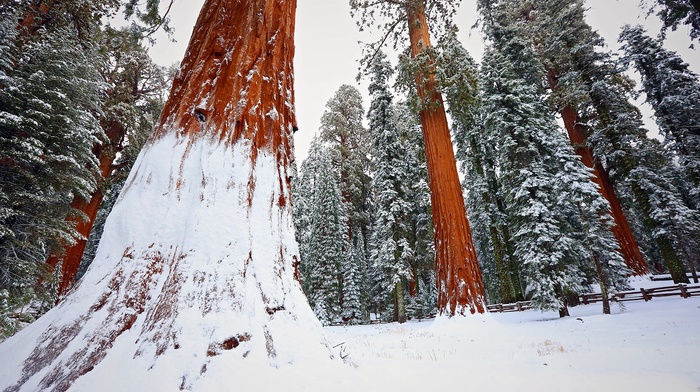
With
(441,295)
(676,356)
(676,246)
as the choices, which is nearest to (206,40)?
(676,356)

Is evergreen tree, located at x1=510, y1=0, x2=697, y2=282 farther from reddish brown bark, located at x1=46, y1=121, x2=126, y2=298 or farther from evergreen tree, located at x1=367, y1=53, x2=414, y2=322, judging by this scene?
reddish brown bark, located at x1=46, y1=121, x2=126, y2=298

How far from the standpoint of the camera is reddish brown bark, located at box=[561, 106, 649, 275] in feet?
62.0

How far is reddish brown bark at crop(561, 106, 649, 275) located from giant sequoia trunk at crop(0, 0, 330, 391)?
21.4 m

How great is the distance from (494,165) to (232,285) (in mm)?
22684

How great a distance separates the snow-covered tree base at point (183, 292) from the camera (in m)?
1.54

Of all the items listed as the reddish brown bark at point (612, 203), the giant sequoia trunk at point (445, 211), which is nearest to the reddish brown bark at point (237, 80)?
the giant sequoia trunk at point (445, 211)

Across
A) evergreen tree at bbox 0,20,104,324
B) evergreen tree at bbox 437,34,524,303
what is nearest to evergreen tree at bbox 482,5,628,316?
evergreen tree at bbox 437,34,524,303

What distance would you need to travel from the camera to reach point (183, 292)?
5.96 feet

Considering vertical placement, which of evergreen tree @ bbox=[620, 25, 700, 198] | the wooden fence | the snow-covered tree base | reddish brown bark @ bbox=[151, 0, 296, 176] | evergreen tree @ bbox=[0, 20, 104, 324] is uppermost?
evergreen tree @ bbox=[620, 25, 700, 198]

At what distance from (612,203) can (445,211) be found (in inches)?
796

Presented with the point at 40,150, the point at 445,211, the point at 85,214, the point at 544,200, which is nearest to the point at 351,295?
the point at 544,200

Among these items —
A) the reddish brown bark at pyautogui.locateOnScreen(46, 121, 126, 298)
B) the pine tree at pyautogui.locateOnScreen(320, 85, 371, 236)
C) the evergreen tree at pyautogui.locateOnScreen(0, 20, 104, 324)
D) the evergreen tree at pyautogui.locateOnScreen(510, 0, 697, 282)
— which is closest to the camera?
the evergreen tree at pyautogui.locateOnScreen(0, 20, 104, 324)

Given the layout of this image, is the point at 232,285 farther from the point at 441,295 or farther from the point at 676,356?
the point at 441,295

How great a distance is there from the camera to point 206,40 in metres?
2.90
